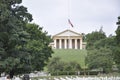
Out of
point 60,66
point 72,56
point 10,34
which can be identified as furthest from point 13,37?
point 72,56

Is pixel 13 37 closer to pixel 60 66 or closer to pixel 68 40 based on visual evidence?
pixel 60 66

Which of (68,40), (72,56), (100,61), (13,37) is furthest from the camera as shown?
(68,40)

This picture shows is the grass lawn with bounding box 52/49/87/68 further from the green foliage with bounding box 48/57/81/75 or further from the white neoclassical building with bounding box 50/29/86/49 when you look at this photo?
the white neoclassical building with bounding box 50/29/86/49

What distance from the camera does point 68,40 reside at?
159500 mm

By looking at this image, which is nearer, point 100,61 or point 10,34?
point 10,34

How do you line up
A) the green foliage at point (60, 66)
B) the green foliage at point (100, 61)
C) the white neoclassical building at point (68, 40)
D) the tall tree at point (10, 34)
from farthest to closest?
the white neoclassical building at point (68, 40) < the green foliage at point (60, 66) < the green foliage at point (100, 61) < the tall tree at point (10, 34)

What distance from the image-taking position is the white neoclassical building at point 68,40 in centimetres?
15738

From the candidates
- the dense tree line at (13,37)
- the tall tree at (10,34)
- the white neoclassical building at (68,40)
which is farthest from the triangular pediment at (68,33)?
the tall tree at (10,34)

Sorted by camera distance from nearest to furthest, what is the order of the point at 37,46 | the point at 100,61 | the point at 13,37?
the point at 13,37
the point at 37,46
the point at 100,61

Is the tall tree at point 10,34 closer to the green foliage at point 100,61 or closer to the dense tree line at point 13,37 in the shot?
the dense tree line at point 13,37

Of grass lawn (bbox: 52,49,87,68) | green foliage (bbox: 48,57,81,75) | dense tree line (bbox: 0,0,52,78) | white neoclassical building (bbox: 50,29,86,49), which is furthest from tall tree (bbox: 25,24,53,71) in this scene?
white neoclassical building (bbox: 50,29,86,49)

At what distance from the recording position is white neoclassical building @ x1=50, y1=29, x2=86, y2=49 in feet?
516

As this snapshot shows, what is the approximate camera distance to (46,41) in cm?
6769

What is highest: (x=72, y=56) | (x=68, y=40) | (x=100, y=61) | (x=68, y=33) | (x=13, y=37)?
(x=68, y=33)
